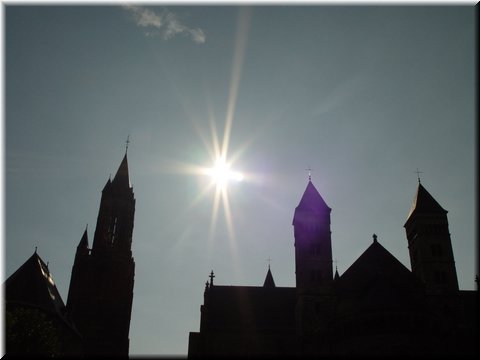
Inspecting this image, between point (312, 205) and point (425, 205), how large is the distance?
11.8 m

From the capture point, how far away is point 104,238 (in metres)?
61.1

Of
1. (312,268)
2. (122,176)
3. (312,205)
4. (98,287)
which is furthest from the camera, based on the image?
(122,176)

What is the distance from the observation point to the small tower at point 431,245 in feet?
148

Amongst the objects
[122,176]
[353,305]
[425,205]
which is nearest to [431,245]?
[425,205]

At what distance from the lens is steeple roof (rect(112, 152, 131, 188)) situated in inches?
2574

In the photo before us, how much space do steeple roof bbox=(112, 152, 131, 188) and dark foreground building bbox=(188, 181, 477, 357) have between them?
19330 millimetres

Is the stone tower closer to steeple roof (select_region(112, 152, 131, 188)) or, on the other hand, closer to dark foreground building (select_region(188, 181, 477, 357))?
dark foreground building (select_region(188, 181, 477, 357))

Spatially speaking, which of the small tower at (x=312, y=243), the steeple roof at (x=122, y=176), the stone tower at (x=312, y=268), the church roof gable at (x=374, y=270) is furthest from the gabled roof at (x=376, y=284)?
the steeple roof at (x=122, y=176)

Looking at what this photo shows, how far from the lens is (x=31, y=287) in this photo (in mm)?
46625

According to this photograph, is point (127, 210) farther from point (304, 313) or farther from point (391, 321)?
point (391, 321)

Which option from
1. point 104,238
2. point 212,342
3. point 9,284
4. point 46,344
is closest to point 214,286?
point 212,342

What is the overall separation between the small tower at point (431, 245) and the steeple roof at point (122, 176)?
36.6 metres

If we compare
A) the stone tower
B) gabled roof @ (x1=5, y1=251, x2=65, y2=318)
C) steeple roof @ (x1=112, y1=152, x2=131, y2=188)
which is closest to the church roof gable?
the stone tower

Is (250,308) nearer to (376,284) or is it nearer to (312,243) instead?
(312,243)
